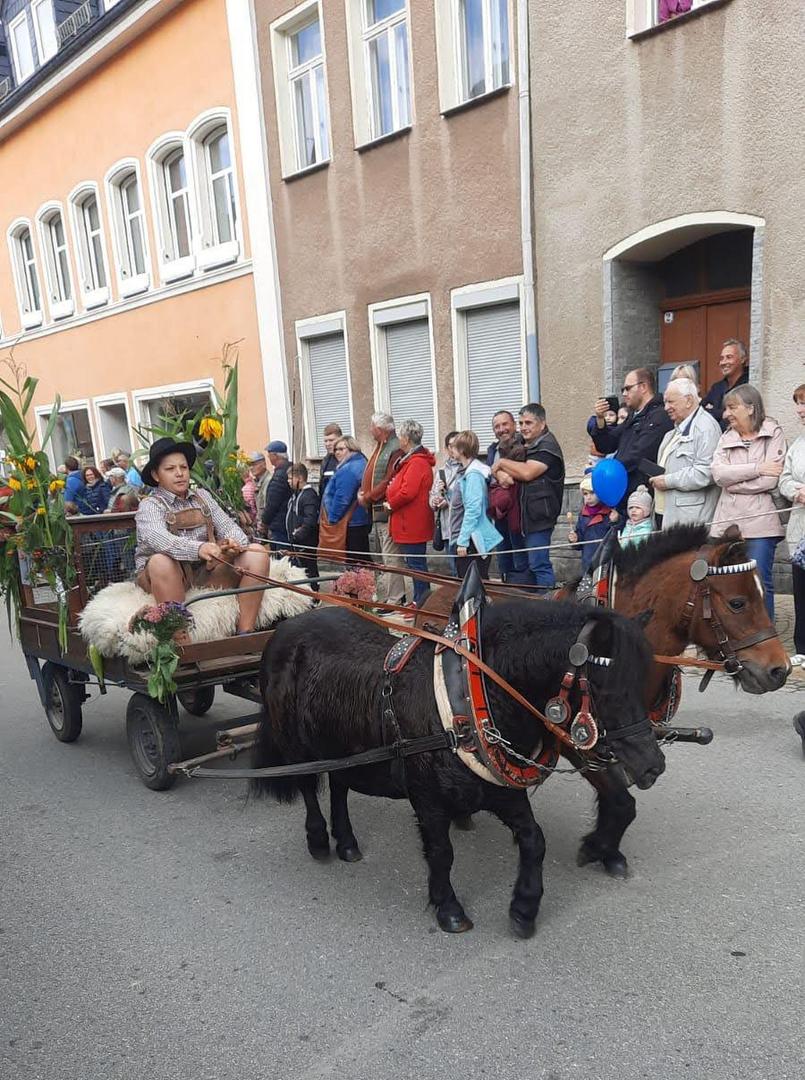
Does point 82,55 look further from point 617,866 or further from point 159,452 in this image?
point 617,866

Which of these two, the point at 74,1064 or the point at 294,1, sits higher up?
the point at 294,1

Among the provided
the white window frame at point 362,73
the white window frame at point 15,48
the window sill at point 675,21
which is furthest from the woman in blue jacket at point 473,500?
the white window frame at point 15,48

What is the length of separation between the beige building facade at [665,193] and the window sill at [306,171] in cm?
368

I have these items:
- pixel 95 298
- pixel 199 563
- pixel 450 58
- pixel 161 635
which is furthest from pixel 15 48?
pixel 161 635

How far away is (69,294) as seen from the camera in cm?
1906

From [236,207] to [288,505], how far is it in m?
5.90

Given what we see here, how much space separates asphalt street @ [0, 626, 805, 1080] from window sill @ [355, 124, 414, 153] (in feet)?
28.5

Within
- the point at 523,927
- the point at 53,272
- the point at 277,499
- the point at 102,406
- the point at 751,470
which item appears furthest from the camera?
the point at 53,272

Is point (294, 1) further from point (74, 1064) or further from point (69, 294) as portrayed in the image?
point (74, 1064)

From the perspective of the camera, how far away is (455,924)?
3.24 m

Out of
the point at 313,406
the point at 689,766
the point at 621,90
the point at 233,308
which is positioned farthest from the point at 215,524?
the point at 233,308

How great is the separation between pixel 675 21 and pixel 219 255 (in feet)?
26.8

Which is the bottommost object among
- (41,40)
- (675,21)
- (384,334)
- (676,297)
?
(384,334)

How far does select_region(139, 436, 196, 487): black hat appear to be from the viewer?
4961mm
